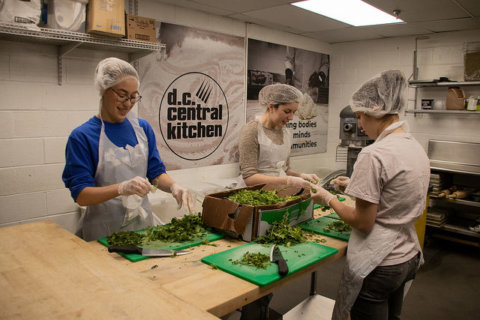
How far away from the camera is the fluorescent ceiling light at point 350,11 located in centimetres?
363

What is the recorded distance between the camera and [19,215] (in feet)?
9.81

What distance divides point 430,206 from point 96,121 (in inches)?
169

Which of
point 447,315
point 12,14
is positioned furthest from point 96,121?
point 447,315

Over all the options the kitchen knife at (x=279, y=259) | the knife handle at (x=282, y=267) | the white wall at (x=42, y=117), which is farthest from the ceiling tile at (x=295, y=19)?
the knife handle at (x=282, y=267)

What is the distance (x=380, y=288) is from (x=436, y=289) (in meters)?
2.41

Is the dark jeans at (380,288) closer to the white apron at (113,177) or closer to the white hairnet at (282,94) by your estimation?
the white apron at (113,177)

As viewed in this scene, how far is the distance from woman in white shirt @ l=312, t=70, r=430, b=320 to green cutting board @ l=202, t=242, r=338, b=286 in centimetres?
18

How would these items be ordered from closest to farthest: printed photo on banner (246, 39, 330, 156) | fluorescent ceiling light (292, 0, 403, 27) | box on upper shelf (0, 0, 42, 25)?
box on upper shelf (0, 0, 42, 25) → fluorescent ceiling light (292, 0, 403, 27) → printed photo on banner (246, 39, 330, 156)

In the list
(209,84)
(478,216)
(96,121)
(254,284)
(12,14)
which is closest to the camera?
(254,284)

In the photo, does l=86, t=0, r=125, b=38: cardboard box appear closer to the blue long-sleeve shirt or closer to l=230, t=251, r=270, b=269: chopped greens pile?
the blue long-sleeve shirt

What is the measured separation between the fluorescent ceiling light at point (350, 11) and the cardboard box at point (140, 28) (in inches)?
55.1

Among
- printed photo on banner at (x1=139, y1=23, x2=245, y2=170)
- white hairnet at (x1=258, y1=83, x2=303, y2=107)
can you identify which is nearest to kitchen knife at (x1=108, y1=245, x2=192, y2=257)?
white hairnet at (x1=258, y1=83, x2=303, y2=107)

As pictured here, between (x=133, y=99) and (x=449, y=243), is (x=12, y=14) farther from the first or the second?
(x=449, y=243)

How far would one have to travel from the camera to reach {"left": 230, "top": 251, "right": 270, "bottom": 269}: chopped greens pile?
5.11ft
